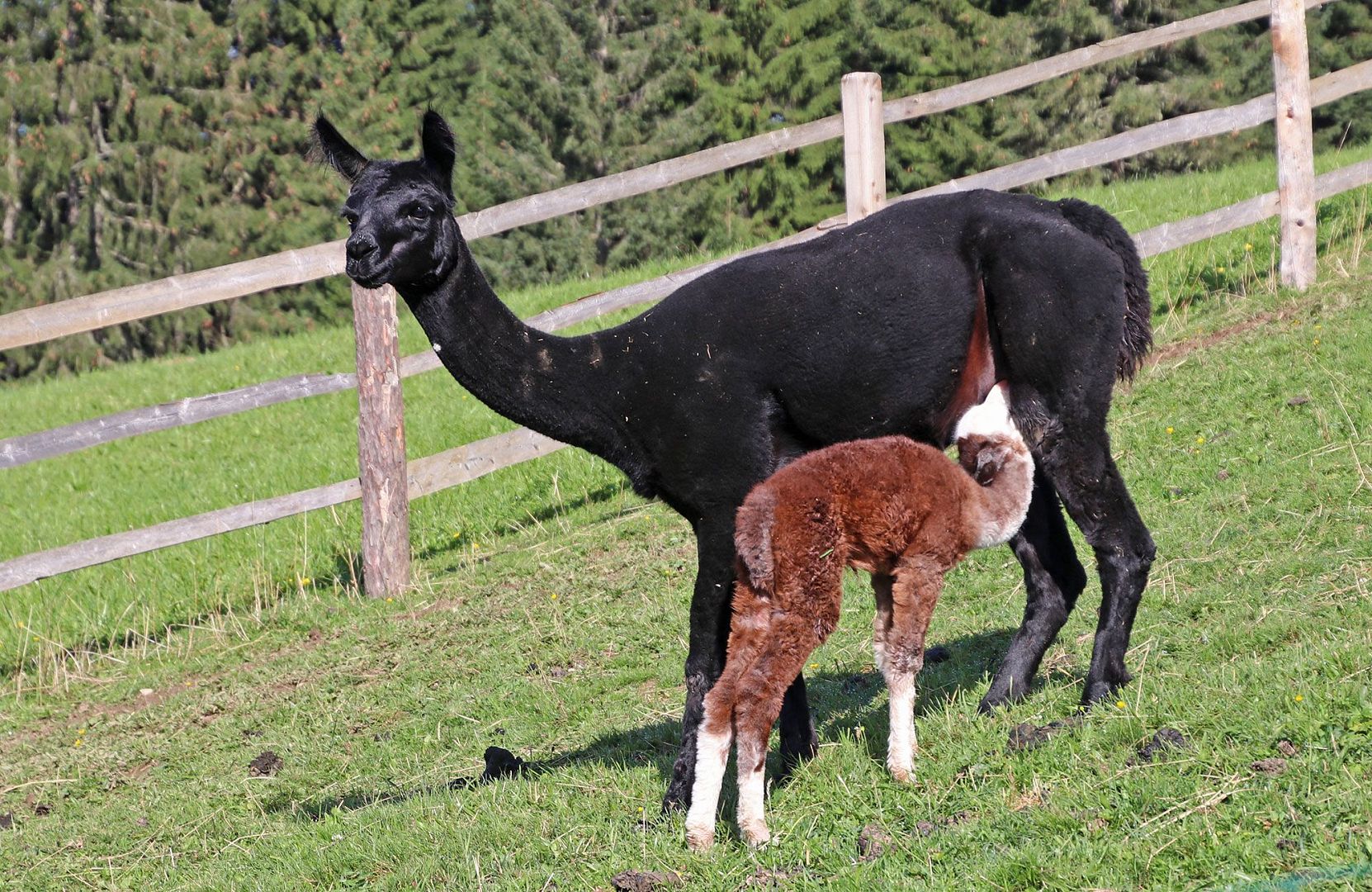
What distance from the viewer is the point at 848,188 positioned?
10.8 metres

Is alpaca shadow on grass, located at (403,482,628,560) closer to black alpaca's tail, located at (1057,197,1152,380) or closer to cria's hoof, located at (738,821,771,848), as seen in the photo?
black alpaca's tail, located at (1057,197,1152,380)

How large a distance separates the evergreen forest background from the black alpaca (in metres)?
23.8

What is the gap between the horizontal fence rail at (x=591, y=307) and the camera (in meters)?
8.81

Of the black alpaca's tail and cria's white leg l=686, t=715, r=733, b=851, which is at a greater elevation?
the black alpaca's tail

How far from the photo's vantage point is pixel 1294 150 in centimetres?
1111

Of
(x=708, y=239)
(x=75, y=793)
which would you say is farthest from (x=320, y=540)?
(x=708, y=239)

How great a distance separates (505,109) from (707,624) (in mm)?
28010

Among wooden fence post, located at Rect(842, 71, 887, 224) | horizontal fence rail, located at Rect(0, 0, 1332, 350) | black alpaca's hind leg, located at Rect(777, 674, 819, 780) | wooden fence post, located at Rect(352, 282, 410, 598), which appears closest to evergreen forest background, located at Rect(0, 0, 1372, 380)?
horizontal fence rail, located at Rect(0, 0, 1332, 350)

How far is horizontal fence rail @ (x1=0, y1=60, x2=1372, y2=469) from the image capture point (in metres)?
8.81

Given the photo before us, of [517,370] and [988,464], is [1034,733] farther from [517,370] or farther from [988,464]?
[517,370]

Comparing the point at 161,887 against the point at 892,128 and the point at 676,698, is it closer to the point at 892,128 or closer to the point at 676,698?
the point at 676,698

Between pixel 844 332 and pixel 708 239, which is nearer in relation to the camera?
pixel 844 332

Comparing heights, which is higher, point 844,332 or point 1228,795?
point 844,332

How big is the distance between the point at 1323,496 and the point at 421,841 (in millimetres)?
4701
